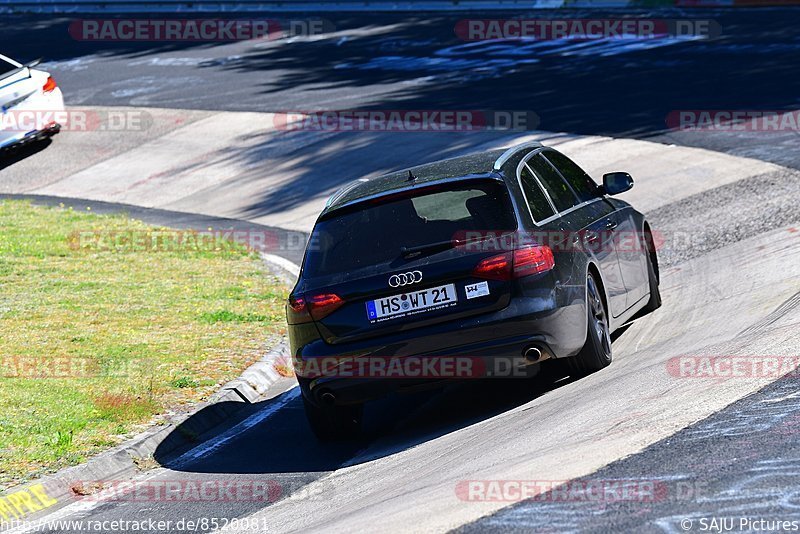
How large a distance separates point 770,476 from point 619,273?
146 inches

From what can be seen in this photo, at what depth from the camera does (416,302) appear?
25.6 ft

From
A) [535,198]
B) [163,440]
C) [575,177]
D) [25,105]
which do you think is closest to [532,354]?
[535,198]

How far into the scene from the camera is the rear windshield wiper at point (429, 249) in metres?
7.88

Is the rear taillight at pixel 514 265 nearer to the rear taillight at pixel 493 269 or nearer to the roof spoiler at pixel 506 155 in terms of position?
the rear taillight at pixel 493 269

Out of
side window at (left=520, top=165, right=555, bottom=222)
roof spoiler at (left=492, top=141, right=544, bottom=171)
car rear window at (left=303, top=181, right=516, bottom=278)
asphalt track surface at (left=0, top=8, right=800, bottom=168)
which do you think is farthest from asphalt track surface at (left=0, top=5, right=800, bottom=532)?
asphalt track surface at (left=0, top=8, right=800, bottom=168)

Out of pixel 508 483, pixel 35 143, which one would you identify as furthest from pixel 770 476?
pixel 35 143

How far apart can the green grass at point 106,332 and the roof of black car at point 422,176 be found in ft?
6.74

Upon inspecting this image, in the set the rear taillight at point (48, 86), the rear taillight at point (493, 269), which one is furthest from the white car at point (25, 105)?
the rear taillight at point (493, 269)

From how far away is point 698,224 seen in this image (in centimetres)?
1331

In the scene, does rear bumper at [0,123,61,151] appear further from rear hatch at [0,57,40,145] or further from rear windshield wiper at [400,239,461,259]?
rear windshield wiper at [400,239,461,259]

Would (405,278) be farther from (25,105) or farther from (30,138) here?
(30,138)

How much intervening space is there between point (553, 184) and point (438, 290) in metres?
1.81

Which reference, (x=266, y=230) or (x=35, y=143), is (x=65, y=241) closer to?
(x=266, y=230)

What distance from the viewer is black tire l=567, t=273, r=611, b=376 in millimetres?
8312
